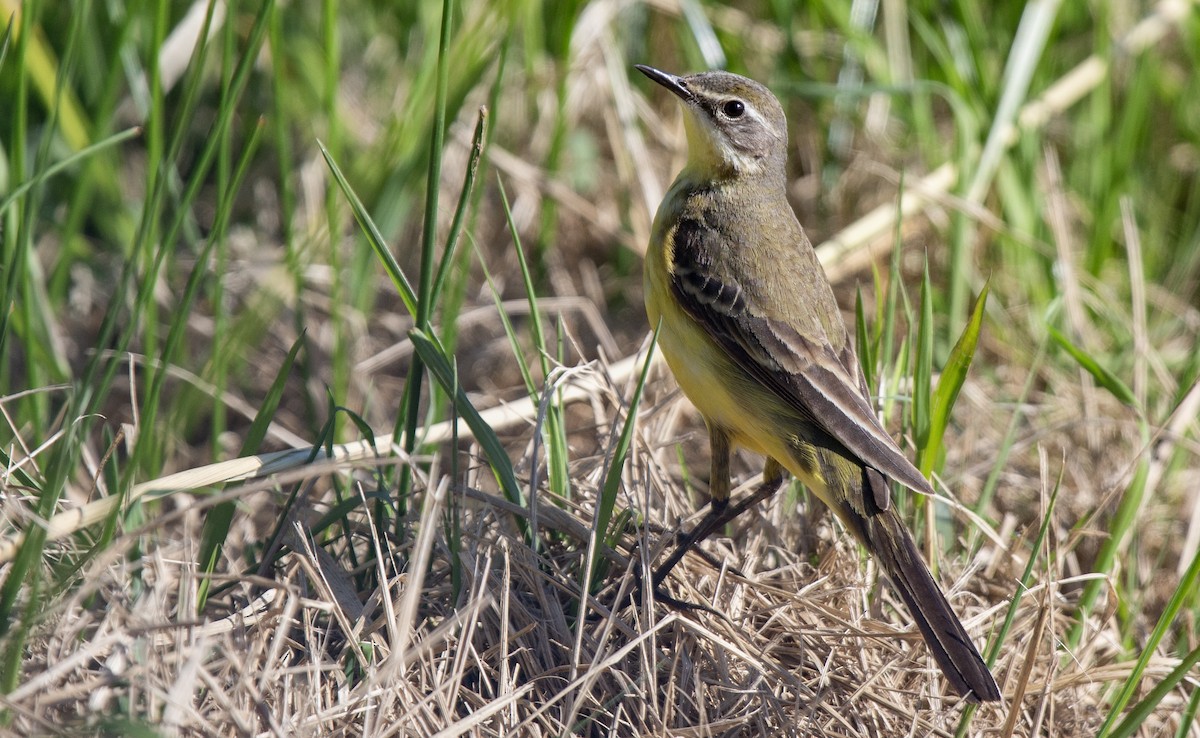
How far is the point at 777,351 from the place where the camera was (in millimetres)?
3529

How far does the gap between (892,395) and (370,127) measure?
134 inches

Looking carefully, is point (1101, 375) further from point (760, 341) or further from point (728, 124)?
point (728, 124)

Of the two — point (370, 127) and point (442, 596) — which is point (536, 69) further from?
point (442, 596)

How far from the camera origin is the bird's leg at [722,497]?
3.42 metres

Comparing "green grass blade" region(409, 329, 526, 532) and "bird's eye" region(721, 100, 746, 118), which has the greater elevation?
"bird's eye" region(721, 100, 746, 118)

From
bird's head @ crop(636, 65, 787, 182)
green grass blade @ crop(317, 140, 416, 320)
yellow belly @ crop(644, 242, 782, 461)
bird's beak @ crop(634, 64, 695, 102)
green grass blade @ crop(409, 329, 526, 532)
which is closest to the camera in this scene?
green grass blade @ crop(317, 140, 416, 320)

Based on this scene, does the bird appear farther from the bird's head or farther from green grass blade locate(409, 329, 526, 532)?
green grass blade locate(409, 329, 526, 532)

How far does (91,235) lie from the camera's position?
5.78 m

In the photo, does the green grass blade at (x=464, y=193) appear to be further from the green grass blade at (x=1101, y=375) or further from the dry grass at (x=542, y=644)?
the green grass blade at (x=1101, y=375)

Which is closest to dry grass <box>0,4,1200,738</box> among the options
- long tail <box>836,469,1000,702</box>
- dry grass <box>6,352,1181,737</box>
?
dry grass <box>6,352,1181,737</box>

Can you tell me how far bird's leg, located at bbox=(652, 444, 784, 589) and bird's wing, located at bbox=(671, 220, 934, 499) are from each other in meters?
0.29

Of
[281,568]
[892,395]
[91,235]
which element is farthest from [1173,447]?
[91,235]

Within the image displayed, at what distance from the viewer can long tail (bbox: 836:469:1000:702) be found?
278cm

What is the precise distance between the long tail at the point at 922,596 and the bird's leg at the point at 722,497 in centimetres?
40
